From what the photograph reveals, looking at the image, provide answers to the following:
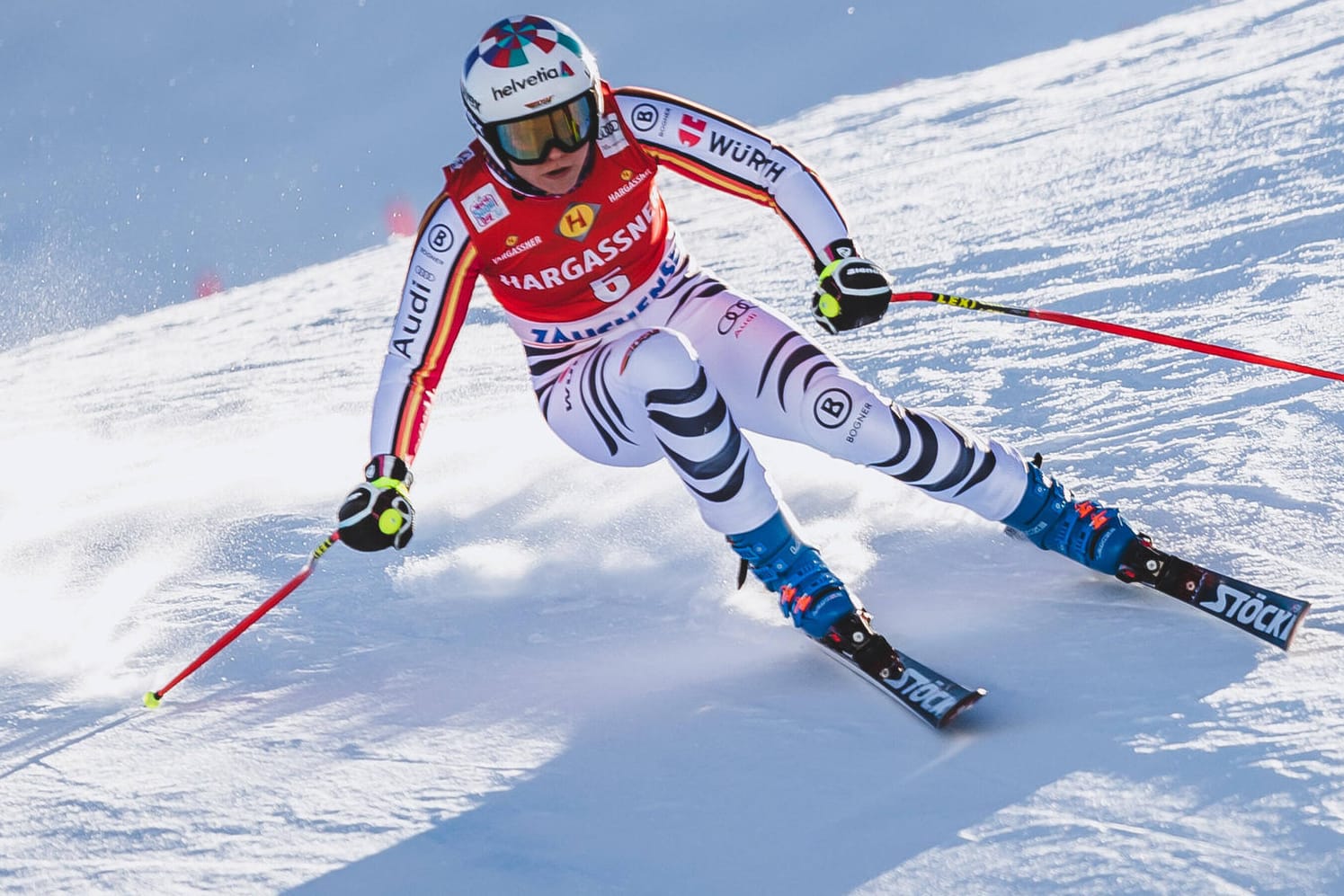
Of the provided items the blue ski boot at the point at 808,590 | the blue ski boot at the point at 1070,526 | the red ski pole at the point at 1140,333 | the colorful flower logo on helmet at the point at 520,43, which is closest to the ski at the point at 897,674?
the blue ski boot at the point at 808,590

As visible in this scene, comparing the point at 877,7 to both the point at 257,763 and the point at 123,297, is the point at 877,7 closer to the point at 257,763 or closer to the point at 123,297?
the point at 123,297

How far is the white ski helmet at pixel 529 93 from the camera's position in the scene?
2.59 metres

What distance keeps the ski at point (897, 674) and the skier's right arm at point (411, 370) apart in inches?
33.0

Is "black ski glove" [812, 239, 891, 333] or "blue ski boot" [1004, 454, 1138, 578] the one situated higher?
"black ski glove" [812, 239, 891, 333]

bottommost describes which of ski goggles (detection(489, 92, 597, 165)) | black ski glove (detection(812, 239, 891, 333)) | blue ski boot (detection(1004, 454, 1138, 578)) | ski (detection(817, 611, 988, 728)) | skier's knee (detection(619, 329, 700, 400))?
ski (detection(817, 611, 988, 728))

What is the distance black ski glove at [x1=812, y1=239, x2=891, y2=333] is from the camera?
106 inches

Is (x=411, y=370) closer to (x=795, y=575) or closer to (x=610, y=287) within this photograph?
(x=610, y=287)

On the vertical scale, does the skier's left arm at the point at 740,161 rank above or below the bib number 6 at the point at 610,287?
above

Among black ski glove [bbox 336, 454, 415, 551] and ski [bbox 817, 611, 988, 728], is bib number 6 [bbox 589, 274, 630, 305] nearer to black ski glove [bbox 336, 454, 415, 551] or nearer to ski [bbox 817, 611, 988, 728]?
black ski glove [bbox 336, 454, 415, 551]

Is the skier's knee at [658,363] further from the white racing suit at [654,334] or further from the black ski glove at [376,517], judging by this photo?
the black ski glove at [376,517]

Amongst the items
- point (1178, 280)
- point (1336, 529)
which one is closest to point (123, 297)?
point (1178, 280)

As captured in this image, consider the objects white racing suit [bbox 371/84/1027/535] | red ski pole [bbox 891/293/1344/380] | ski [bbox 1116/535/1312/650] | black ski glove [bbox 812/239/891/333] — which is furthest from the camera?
red ski pole [bbox 891/293/1344/380]

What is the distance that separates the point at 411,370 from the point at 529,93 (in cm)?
60

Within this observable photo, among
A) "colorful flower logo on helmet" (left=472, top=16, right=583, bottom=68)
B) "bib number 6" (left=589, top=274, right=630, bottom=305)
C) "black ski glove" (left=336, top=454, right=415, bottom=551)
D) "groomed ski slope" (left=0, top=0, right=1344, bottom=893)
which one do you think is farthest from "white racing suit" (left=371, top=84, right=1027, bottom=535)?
"groomed ski slope" (left=0, top=0, right=1344, bottom=893)
